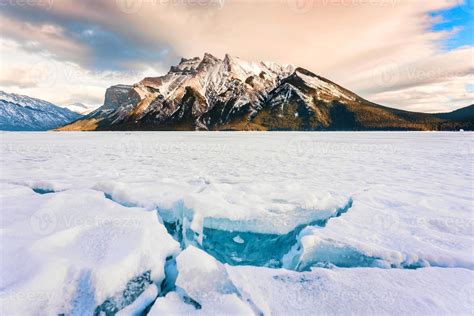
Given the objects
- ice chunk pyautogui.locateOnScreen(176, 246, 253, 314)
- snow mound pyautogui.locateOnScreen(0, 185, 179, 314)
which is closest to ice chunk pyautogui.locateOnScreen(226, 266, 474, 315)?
ice chunk pyautogui.locateOnScreen(176, 246, 253, 314)

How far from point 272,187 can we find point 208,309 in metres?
5.88

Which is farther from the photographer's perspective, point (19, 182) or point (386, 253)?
point (19, 182)

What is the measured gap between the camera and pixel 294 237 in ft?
19.5

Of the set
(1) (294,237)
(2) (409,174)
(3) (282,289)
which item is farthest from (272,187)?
(2) (409,174)

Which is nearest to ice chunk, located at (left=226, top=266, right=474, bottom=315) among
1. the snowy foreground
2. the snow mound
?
the snowy foreground

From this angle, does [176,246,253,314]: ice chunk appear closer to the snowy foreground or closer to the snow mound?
the snowy foreground

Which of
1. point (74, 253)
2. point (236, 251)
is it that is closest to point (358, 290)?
point (236, 251)

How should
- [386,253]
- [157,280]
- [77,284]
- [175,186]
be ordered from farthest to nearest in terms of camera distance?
[175,186], [386,253], [157,280], [77,284]

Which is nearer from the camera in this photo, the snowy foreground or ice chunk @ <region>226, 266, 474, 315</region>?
ice chunk @ <region>226, 266, 474, 315</region>

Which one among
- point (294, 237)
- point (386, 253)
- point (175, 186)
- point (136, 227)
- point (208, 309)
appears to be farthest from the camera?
point (175, 186)

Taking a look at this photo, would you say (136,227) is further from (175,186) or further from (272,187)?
(272,187)

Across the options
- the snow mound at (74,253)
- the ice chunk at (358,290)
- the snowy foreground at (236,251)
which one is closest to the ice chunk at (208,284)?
the snowy foreground at (236,251)

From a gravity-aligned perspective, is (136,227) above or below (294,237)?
above

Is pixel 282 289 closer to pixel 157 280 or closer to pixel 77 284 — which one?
pixel 157 280
